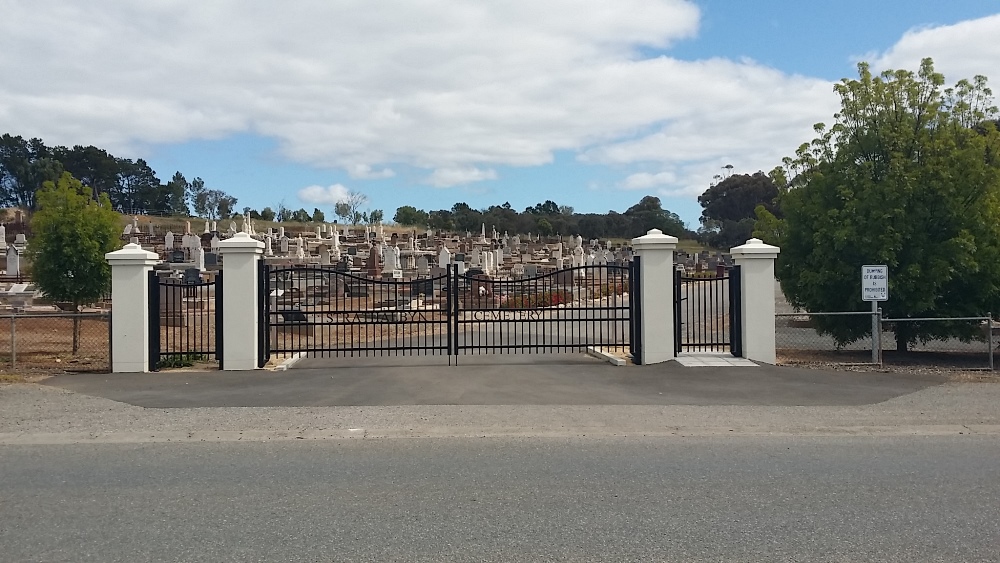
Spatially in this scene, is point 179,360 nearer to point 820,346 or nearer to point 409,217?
point 820,346

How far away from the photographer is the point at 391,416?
970cm

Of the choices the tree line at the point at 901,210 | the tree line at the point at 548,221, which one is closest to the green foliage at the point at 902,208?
the tree line at the point at 901,210

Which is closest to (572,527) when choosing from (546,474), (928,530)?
(546,474)

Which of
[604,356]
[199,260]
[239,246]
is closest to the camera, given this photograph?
[239,246]

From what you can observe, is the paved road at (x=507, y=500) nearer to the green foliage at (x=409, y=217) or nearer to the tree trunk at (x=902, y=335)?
the tree trunk at (x=902, y=335)

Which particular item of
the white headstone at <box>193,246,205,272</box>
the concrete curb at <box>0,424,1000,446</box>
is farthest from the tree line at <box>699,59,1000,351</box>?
the white headstone at <box>193,246,205,272</box>

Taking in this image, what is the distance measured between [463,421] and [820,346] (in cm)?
1173

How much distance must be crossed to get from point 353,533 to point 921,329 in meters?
13.4

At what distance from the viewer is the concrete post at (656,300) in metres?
13.7

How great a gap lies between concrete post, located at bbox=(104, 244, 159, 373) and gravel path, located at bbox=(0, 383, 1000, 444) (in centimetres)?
232

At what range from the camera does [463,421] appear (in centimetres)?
940

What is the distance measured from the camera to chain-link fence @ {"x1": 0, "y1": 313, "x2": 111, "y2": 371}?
1352 centimetres

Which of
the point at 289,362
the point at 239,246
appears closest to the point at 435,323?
the point at 289,362

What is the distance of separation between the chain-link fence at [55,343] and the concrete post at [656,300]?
8.79 metres
